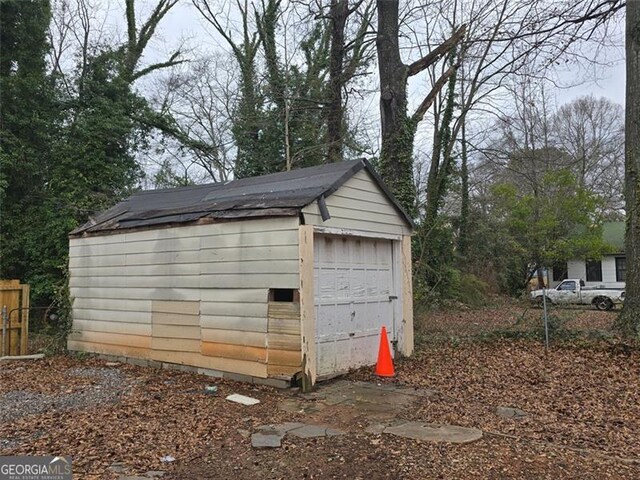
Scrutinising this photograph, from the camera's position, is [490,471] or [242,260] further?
[242,260]

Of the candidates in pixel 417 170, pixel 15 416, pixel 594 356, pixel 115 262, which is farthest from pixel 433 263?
pixel 15 416

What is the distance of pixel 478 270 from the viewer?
23.1m

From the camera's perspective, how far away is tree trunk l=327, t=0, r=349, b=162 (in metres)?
13.9

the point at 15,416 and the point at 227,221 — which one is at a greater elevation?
the point at 227,221

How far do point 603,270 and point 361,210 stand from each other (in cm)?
2413

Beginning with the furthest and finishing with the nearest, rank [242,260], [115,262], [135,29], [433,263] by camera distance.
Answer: [135,29]
[433,263]
[115,262]
[242,260]

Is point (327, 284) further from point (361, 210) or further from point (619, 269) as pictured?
point (619, 269)

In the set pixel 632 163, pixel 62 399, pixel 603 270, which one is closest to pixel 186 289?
pixel 62 399

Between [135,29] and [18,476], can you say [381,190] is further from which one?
[135,29]

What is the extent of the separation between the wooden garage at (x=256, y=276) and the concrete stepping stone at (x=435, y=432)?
168 cm

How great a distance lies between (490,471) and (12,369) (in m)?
7.33

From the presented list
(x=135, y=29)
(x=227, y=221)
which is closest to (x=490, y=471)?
(x=227, y=221)

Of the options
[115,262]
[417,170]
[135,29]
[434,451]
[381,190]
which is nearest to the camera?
[434,451]

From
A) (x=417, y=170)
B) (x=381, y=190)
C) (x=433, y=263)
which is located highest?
(x=417, y=170)
